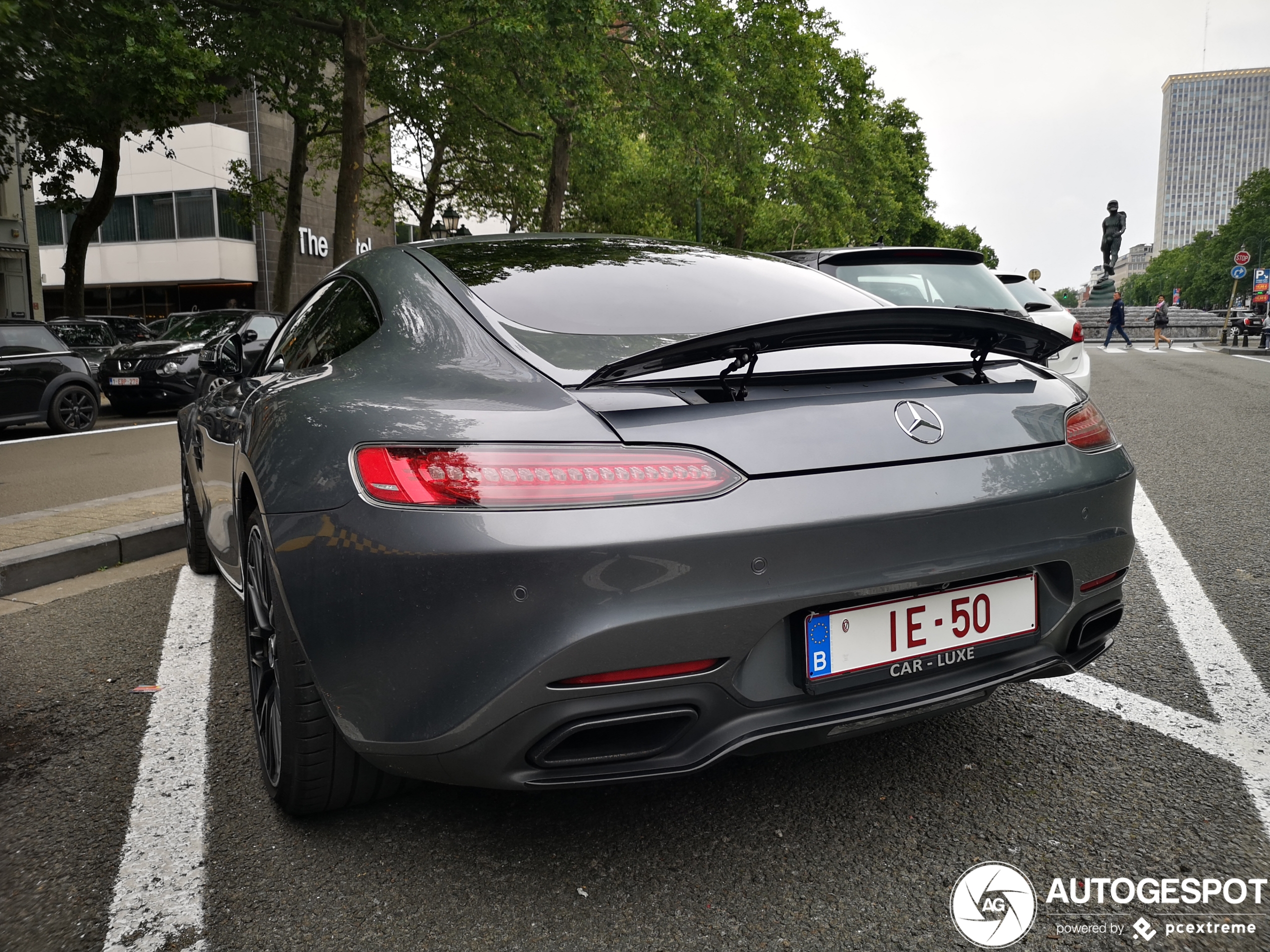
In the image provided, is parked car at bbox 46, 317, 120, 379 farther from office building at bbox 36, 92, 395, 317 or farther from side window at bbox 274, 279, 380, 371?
office building at bbox 36, 92, 395, 317

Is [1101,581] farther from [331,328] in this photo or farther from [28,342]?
[28,342]

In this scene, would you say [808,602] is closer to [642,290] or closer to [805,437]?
[805,437]

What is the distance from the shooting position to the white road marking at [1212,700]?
8.66 feet

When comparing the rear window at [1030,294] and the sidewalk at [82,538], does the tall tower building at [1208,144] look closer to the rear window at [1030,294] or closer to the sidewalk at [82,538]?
the rear window at [1030,294]


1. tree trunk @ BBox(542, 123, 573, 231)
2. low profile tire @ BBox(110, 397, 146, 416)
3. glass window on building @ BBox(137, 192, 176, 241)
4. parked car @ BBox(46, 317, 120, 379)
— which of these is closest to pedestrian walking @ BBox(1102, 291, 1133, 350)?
tree trunk @ BBox(542, 123, 573, 231)

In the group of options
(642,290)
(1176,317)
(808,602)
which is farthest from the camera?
(1176,317)

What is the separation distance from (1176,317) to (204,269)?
41.0 m

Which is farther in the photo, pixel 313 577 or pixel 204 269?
pixel 204 269

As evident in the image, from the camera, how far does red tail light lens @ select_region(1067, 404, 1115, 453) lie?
240 centimetres

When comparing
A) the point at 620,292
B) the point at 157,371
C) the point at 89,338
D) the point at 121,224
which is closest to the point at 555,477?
the point at 620,292

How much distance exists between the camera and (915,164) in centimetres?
6219

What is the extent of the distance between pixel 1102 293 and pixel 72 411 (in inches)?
1574

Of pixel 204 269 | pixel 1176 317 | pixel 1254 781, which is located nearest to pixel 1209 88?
pixel 1176 317

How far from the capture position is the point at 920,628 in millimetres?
2125
